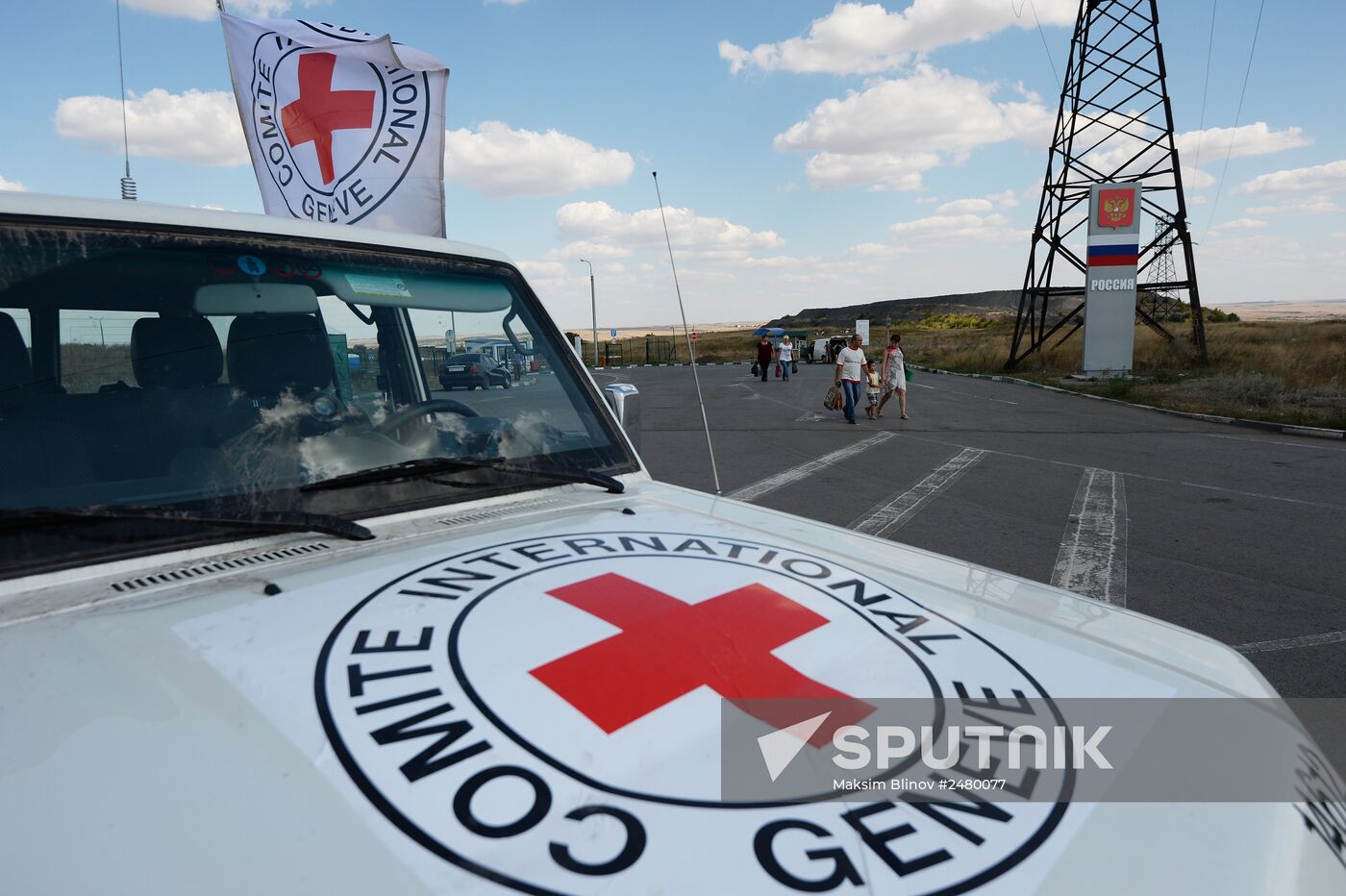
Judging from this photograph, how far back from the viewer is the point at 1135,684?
4.40 feet

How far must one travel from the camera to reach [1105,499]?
7.73 m

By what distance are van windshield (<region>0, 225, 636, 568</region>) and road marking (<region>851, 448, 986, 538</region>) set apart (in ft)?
11.3

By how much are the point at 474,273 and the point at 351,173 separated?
2.67 meters

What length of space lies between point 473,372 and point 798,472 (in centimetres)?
727

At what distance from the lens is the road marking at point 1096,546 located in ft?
16.6

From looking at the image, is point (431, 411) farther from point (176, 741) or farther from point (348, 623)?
point (176, 741)

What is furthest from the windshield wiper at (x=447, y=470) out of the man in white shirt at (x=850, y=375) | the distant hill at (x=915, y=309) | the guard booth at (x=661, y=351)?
the distant hill at (x=915, y=309)

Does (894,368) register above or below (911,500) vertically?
above

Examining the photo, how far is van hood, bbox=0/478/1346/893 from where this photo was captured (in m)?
0.87

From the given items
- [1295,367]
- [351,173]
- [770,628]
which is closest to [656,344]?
[1295,367]

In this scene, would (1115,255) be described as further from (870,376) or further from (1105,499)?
(1105,499)

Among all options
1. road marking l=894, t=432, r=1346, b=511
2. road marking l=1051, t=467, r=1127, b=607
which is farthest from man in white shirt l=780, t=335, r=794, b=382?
road marking l=1051, t=467, r=1127, b=607

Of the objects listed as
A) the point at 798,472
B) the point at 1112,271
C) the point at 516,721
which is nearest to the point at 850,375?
the point at 798,472

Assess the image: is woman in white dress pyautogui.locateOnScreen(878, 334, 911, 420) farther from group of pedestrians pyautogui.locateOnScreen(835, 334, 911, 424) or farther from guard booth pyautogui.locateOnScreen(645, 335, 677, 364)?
guard booth pyautogui.locateOnScreen(645, 335, 677, 364)
